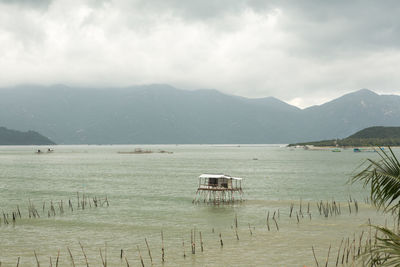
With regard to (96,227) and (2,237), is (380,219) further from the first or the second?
(2,237)

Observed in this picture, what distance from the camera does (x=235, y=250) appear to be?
30297 millimetres

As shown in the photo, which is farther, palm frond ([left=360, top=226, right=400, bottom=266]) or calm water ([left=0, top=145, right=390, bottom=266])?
calm water ([left=0, top=145, right=390, bottom=266])

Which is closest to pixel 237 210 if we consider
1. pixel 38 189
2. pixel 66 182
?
pixel 38 189

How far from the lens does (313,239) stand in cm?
3375

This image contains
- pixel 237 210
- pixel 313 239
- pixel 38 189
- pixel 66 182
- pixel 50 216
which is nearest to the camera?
pixel 313 239

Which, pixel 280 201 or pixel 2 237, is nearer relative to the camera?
pixel 2 237

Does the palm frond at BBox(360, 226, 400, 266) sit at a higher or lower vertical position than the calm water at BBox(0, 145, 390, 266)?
higher

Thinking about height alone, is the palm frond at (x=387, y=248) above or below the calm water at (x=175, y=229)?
above

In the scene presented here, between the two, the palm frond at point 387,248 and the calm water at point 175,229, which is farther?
the calm water at point 175,229

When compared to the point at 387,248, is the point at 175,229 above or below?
below

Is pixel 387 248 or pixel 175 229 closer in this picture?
pixel 387 248

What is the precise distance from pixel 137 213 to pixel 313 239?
74.5ft

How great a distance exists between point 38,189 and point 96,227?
38526 millimetres

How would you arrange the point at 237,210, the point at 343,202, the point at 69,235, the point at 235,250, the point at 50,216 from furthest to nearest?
the point at 343,202 < the point at 237,210 < the point at 50,216 < the point at 69,235 < the point at 235,250
